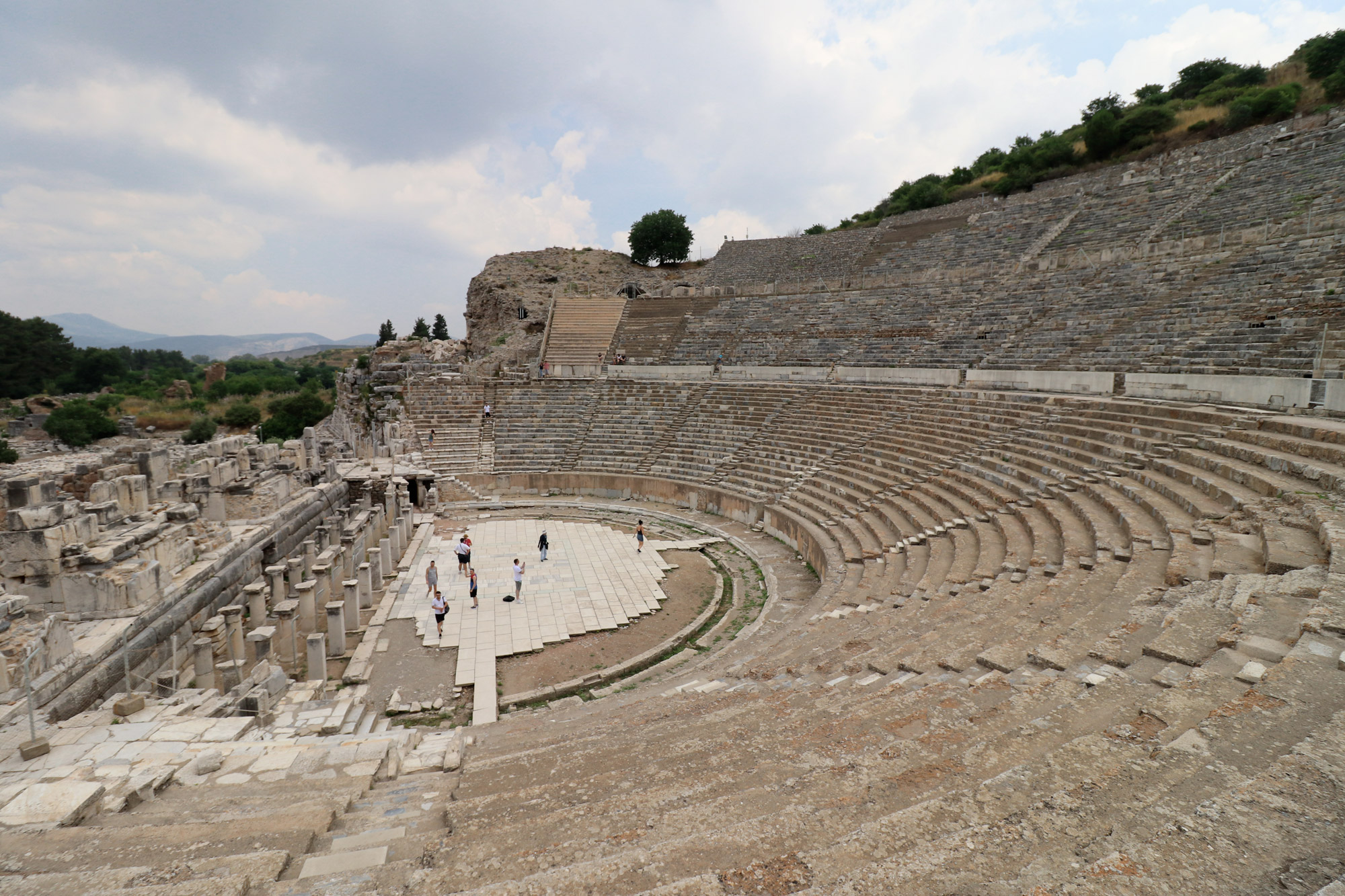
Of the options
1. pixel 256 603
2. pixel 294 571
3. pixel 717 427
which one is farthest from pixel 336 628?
pixel 717 427

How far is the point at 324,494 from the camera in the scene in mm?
16016

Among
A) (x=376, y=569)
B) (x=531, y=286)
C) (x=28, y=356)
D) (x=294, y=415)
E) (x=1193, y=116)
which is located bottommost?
Answer: (x=376, y=569)

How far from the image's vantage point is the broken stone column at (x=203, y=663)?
801cm

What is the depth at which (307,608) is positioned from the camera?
1011 centimetres

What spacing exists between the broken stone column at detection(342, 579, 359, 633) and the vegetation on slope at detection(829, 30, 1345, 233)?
128ft

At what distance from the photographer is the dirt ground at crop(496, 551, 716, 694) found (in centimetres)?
901

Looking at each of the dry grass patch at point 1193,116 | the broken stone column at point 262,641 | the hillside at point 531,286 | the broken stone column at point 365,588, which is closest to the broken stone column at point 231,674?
the broken stone column at point 262,641

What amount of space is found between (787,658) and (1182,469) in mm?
6740

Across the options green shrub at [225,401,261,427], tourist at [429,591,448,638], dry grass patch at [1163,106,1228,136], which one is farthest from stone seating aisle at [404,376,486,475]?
dry grass patch at [1163,106,1228,136]

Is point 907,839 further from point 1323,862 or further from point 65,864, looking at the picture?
point 65,864

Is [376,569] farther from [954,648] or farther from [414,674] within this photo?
[954,648]

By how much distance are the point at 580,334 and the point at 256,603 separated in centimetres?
2412

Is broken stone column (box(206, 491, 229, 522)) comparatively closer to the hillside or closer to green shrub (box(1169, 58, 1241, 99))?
the hillside

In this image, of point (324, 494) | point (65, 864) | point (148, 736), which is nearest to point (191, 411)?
point (324, 494)
